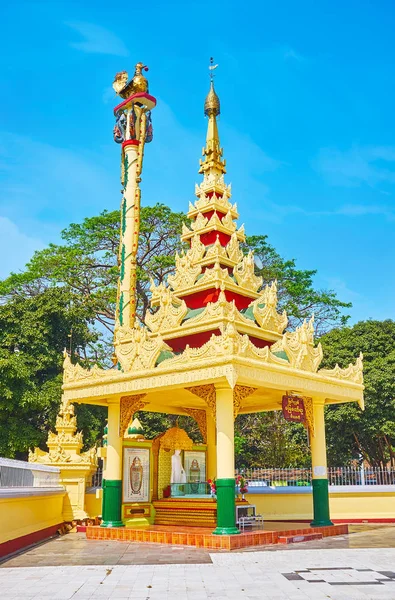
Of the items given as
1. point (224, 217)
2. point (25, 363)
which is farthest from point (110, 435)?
point (25, 363)

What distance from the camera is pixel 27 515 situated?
523 inches

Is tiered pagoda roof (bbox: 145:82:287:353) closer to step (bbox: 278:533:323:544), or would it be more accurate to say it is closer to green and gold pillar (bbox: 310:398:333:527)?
green and gold pillar (bbox: 310:398:333:527)

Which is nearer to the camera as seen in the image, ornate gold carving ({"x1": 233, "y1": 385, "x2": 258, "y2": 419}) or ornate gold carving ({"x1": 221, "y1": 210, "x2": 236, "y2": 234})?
ornate gold carving ({"x1": 233, "y1": 385, "x2": 258, "y2": 419})

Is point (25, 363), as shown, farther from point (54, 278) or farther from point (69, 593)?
point (69, 593)

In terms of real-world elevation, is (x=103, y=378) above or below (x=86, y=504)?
above

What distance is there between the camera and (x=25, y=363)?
1005 inches

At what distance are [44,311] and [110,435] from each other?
494 inches

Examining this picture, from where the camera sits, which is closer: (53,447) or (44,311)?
(53,447)

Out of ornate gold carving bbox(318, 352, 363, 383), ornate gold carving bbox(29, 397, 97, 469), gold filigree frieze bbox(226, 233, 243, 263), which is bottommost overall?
ornate gold carving bbox(29, 397, 97, 469)

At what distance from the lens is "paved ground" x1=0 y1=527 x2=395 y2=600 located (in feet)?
25.1

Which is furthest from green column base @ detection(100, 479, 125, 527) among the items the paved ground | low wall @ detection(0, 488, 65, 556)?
the paved ground

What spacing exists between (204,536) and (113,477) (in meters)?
3.61

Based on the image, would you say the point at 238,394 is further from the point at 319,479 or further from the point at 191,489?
the point at 191,489

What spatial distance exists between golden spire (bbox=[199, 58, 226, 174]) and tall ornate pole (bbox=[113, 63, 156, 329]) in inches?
147
